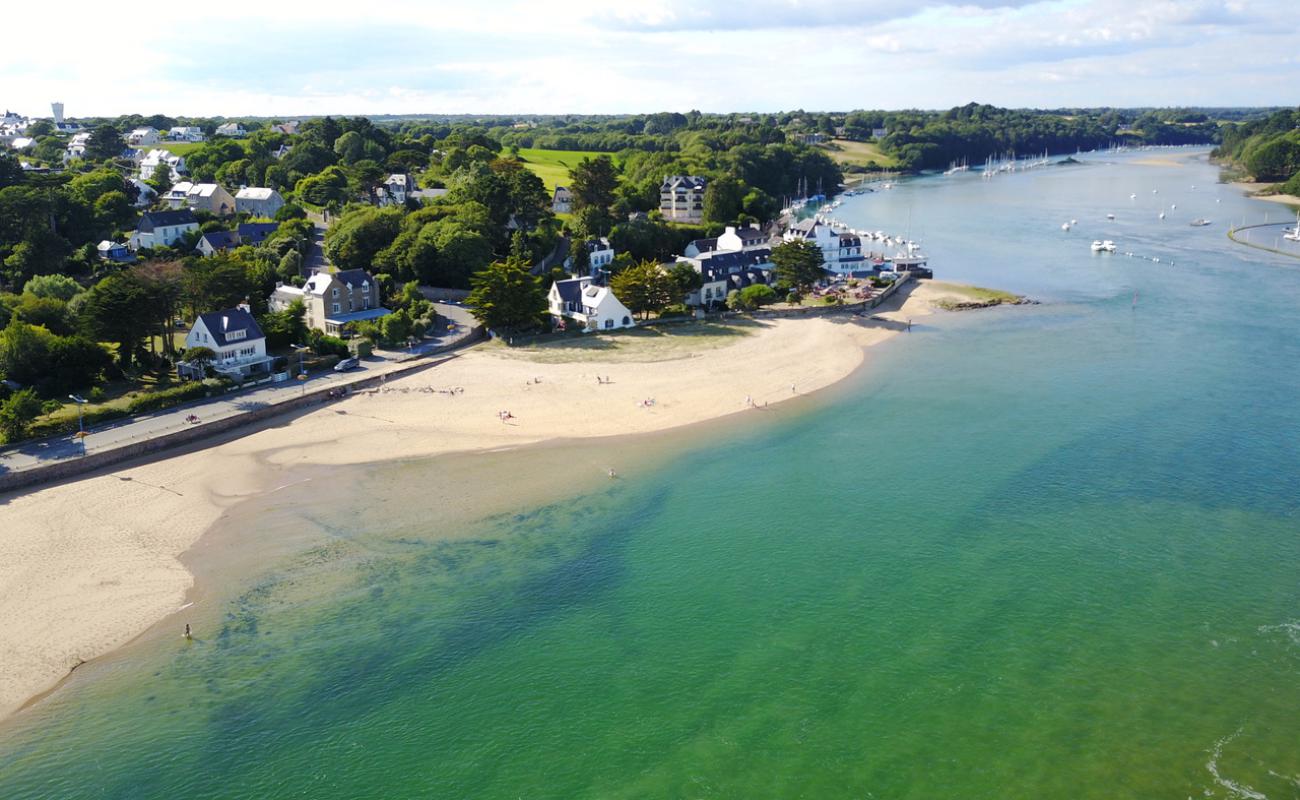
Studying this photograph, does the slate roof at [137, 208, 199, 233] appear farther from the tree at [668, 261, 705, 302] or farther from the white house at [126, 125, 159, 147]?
the white house at [126, 125, 159, 147]


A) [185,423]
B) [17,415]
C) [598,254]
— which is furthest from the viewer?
[598,254]

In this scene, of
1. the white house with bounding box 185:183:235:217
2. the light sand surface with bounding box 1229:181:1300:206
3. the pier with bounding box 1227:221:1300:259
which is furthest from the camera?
the light sand surface with bounding box 1229:181:1300:206

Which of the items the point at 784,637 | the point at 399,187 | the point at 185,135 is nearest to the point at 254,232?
the point at 399,187

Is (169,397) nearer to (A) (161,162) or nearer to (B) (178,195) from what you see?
(B) (178,195)

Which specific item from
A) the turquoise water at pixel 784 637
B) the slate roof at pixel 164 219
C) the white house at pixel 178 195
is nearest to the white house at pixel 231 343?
the turquoise water at pixel 784 637

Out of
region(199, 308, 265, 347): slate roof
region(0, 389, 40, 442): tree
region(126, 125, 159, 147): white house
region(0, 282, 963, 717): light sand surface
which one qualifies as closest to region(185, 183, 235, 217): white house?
region(199, 308, 265, 347): slate roof
